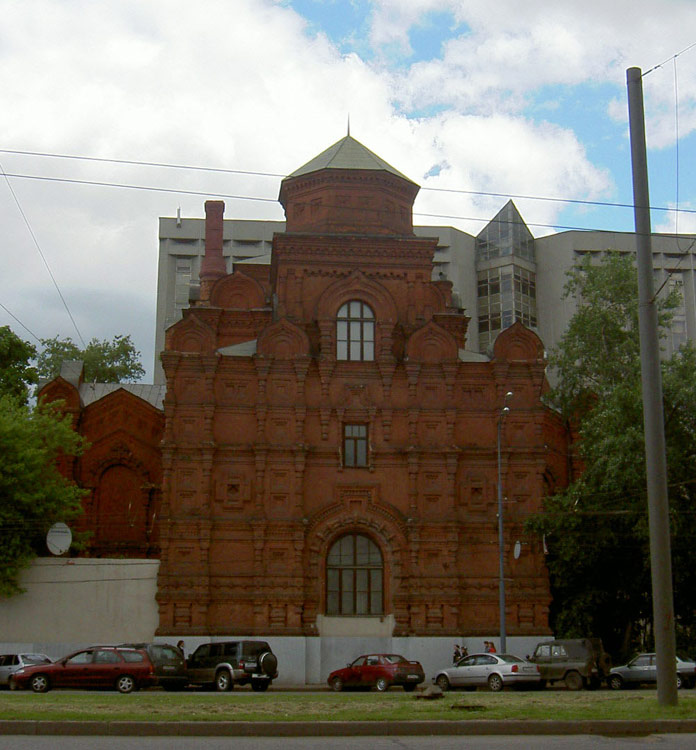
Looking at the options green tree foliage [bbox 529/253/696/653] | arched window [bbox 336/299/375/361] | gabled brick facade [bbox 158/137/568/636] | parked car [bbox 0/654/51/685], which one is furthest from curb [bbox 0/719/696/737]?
arched window [bbox 336/299/375/361]

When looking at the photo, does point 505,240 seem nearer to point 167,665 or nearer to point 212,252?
point 212,252

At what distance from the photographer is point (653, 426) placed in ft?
61.7

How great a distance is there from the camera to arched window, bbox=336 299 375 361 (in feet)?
140

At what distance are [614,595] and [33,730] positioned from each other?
→ 31.8 m

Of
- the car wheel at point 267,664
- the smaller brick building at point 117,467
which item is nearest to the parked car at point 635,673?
the car wheel at point 267,664

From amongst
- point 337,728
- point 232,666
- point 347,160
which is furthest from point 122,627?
point 337,728

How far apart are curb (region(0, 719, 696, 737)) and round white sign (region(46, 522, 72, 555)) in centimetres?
2281

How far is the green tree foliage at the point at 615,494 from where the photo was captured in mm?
38688

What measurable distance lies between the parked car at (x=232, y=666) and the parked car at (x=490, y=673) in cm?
558

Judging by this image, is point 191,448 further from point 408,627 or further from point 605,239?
point 605,239

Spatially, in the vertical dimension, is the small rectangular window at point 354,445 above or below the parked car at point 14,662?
above

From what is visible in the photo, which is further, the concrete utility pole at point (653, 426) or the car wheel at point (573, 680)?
the car wheel at point (573, 680)

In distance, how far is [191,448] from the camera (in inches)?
1598

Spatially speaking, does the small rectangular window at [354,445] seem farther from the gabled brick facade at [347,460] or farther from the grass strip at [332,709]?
the grass strip at [332,709]
